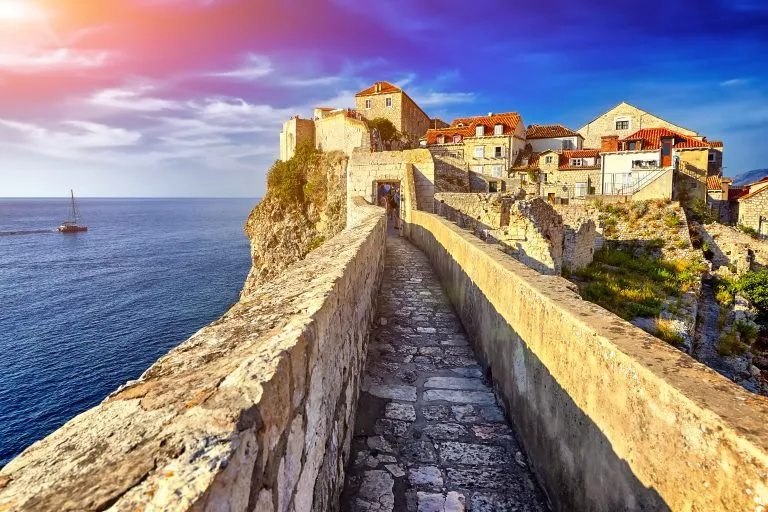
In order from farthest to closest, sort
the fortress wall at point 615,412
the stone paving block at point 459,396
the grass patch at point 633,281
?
the grass patch at point 633,281
the stone paving block at point 459,396
the fortress wall at point 615,412

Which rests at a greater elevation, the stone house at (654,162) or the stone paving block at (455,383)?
the stone house at (654,162)

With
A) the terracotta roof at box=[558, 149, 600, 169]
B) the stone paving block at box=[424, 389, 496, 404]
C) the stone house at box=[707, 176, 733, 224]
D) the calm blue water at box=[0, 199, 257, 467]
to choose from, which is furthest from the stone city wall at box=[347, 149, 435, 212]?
the stone house at box=[707, 176, 733, 224]

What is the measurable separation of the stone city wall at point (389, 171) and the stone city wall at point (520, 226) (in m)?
4.17

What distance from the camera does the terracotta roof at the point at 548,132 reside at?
4575cm

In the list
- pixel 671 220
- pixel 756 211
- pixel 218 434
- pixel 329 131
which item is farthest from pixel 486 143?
pixel 218 434

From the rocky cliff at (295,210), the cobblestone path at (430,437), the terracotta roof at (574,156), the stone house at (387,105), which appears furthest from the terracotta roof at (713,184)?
the cobblestone path at (430,437)

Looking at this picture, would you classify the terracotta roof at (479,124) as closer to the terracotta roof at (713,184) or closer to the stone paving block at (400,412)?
the terracotta roof at (713,184)

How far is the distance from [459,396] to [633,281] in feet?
57.3

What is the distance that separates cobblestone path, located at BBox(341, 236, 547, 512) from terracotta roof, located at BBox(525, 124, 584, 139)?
44460 mm

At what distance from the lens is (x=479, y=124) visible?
4428 centimetres

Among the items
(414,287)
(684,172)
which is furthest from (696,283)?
(684,172)

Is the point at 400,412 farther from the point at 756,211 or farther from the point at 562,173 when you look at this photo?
the point at 562,173

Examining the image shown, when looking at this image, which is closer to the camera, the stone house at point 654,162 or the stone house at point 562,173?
the stone house at point 654,162

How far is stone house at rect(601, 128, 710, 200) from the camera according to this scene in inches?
1300
